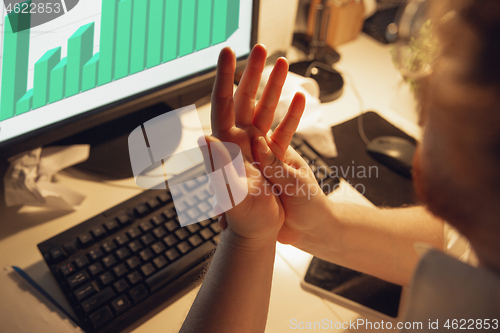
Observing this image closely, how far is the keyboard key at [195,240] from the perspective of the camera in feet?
1.63

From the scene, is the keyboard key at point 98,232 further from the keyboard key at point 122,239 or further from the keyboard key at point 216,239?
the keyboard key at point 216,239

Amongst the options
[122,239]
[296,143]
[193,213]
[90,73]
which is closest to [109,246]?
[122,239]

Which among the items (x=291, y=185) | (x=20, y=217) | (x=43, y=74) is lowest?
(x=20, y=217)

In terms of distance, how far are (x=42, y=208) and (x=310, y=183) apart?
42 centimetres

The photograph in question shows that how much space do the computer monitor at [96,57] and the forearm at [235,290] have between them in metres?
0.27

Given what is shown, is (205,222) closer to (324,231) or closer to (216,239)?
(216,239)

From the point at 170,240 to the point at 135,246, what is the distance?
46 mm

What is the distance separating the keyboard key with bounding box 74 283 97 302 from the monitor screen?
22 cm

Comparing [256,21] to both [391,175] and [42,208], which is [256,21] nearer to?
[391,175]

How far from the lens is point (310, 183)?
49 centimetres

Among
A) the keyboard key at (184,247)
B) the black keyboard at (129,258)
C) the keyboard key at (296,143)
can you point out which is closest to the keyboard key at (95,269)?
the black keyboard at (129,258)

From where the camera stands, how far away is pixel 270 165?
1.52 feet

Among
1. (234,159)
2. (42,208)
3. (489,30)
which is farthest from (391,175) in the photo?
(42,208)

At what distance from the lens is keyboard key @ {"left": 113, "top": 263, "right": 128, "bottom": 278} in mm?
458
